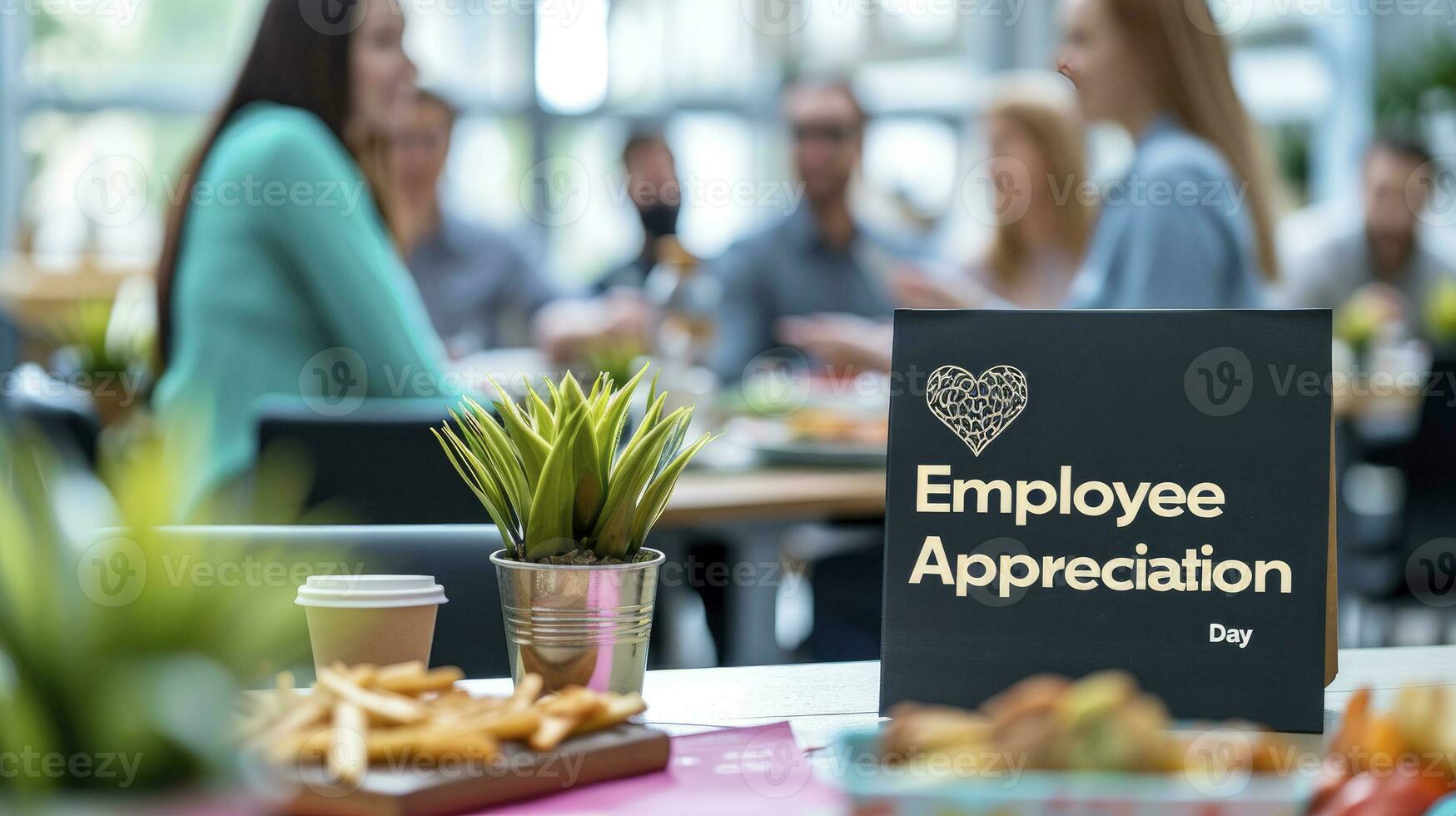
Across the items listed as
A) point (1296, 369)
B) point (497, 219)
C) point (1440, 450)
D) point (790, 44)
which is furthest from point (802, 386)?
point (790, 44)

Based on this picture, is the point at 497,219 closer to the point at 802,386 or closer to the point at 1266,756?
the point at 802,386

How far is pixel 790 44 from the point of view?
24.5 feet

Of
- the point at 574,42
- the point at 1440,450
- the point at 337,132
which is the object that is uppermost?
the point at 574,42

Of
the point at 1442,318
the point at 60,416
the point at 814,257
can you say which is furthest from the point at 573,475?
the point at 1442,318

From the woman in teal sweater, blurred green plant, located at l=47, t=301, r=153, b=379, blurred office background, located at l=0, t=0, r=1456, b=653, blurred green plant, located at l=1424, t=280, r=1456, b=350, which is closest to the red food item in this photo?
the woman in teal sweater

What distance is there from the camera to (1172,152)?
2250 millimetres

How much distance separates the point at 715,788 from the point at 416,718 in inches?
6.2

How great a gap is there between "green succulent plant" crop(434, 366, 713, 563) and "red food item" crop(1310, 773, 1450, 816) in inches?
16.0

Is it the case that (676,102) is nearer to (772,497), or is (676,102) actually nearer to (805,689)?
(772,497)

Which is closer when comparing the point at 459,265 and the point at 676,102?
the point at 459,265

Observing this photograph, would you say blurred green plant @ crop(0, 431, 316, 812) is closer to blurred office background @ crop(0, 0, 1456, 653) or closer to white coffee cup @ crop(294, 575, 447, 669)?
white coffee cup @ crop(294, 575, 447, 669)

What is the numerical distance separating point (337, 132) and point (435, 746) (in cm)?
163

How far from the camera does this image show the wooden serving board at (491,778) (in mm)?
594

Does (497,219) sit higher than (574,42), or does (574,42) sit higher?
(574,42)
